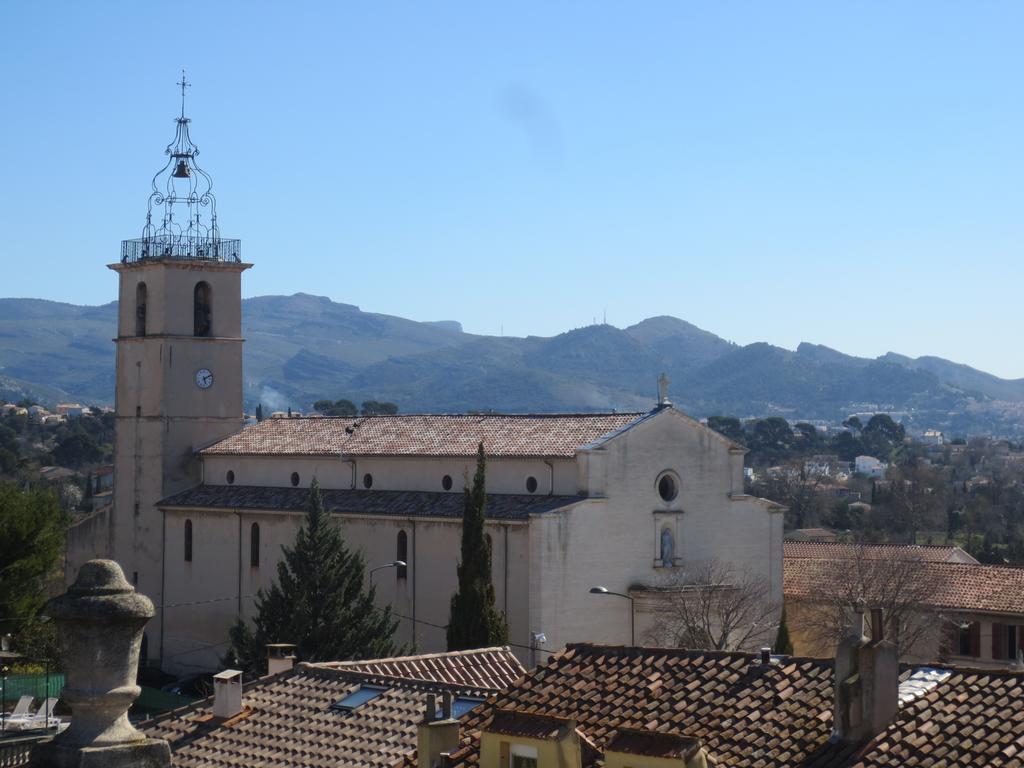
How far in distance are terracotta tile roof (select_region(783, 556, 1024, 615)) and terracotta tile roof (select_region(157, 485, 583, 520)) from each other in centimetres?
A: 1027

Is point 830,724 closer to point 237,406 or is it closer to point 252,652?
point 252,652

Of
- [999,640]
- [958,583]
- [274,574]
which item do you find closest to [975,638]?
[999,640]

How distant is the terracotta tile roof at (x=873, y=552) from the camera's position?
52.3m

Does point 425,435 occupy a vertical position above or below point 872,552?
above

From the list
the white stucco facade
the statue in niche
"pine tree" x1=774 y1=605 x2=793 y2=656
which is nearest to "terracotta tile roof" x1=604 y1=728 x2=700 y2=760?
the white stucco facade

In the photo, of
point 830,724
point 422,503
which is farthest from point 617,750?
point 422,503

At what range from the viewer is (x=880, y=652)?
47.5 ft

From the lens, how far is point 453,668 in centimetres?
2359

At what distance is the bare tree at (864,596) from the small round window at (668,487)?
18.6 feet

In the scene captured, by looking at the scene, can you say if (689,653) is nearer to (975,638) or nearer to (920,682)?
(920,682)

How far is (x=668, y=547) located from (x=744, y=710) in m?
26.5

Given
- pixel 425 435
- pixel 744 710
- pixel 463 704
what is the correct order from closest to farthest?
pixel 744 710
pixel 463 704
pixel 425 435

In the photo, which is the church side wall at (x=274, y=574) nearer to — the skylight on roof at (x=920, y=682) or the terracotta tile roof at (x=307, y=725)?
the terracotta tile roof at (x=307, y=725)

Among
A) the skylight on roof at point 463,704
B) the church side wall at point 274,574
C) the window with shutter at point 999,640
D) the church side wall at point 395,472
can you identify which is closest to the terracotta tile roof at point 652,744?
the skylight on roof at point 463,704
